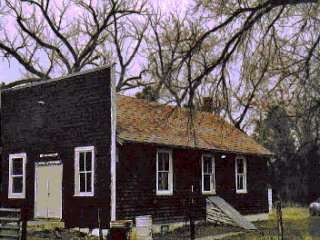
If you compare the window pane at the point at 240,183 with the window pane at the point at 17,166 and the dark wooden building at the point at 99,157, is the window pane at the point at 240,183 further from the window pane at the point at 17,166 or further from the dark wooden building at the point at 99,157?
the window pane at the point at 17,166

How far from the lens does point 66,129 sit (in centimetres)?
2250

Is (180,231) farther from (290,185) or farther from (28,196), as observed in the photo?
(290,185)

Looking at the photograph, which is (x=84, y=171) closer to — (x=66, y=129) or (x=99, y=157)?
(x=99, y=157)

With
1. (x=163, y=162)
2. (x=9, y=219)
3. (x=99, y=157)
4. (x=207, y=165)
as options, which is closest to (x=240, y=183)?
(x=207, y=165)

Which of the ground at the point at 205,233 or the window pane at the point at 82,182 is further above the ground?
the window pane at the point at 82,182

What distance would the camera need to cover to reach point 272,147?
48938 millimetres

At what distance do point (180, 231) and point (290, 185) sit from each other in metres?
24.0

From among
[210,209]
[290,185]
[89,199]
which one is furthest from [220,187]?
[290,185]

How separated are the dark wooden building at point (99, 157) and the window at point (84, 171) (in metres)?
0.04

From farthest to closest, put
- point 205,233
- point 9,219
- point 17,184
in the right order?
1. point 17,184
2. point 205,233
3. point 9,219

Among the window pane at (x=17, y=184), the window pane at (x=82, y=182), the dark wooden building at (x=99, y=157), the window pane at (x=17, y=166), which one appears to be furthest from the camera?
the window pane at (x=17, y=166)

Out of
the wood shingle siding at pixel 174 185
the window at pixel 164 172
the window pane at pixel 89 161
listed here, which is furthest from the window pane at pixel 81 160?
the window at pixel 164 172

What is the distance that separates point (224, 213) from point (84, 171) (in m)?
6.68

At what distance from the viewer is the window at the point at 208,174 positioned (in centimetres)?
2558
